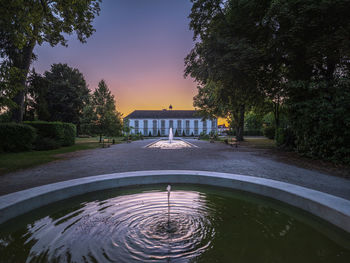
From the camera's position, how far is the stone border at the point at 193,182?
276 centimetres

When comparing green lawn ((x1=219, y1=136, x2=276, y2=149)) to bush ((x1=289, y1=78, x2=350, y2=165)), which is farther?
green lawn ((x1=219, y1=136, x2=276, y2=149))

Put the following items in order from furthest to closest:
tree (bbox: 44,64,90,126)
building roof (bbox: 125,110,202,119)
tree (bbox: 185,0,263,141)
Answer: building roof (bbox: 125,110,202,119) < tree (bbox: 44,64,90,126) < tree (bbox: 185,0,263,141)

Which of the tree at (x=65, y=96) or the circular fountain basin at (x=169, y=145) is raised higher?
the tree at (x=65, y=96)

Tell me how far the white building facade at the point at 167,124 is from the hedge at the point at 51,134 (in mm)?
45391

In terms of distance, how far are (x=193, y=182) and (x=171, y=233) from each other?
2287mm

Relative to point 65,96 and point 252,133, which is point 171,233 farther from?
point 252,133

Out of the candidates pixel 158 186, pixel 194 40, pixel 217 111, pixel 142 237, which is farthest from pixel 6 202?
pixel 217 111

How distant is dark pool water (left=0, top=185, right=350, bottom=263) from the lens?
2057 mm

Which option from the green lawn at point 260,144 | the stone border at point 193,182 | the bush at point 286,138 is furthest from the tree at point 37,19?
the green lawn at point 260,144

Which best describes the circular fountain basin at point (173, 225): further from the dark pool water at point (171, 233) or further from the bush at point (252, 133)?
the bush at point (252, 133)

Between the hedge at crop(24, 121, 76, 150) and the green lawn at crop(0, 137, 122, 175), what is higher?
the hedge at crop(24, 121, 76, 150)

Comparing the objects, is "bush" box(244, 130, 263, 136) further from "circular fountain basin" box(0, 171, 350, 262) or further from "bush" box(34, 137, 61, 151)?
"circular fountain basin" box(0, 171, 350, 262)

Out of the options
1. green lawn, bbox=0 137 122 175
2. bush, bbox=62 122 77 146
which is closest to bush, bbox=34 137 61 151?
green lawn, bbox=0 137 122 175

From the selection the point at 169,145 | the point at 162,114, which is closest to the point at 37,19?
the point at 169,145
